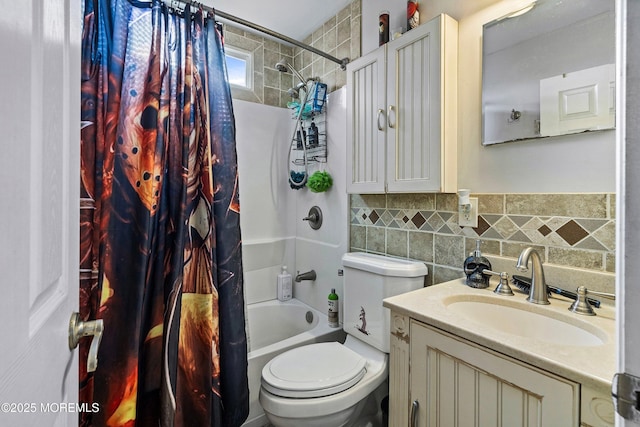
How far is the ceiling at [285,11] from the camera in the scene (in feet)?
6.08

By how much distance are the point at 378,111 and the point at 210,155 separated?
863mm

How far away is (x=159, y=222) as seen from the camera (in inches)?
49.4

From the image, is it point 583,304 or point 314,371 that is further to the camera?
point 314,371

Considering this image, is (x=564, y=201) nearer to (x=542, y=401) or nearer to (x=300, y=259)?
(x=542, y=401)

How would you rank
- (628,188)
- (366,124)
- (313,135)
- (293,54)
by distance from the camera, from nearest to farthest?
1. (628,188)
2. (366,124)
3. (313,135)
4. (293,54)

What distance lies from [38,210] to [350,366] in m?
1.19

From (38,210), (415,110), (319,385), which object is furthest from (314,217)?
(38,210)

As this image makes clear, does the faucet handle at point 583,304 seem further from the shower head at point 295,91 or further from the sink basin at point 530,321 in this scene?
the shower head at point 295,91

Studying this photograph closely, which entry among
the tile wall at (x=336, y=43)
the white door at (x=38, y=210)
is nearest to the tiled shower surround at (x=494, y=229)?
the tile wall at (x=336, y=43)

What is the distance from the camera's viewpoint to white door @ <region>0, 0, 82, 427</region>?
288mm

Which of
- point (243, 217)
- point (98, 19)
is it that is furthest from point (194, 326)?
point (98, 19)

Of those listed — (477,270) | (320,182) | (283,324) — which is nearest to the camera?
(477,270)

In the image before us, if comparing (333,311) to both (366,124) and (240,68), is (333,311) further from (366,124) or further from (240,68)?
(240,68)

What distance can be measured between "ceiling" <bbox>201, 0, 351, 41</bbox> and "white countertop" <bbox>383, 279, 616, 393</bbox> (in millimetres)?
1850
